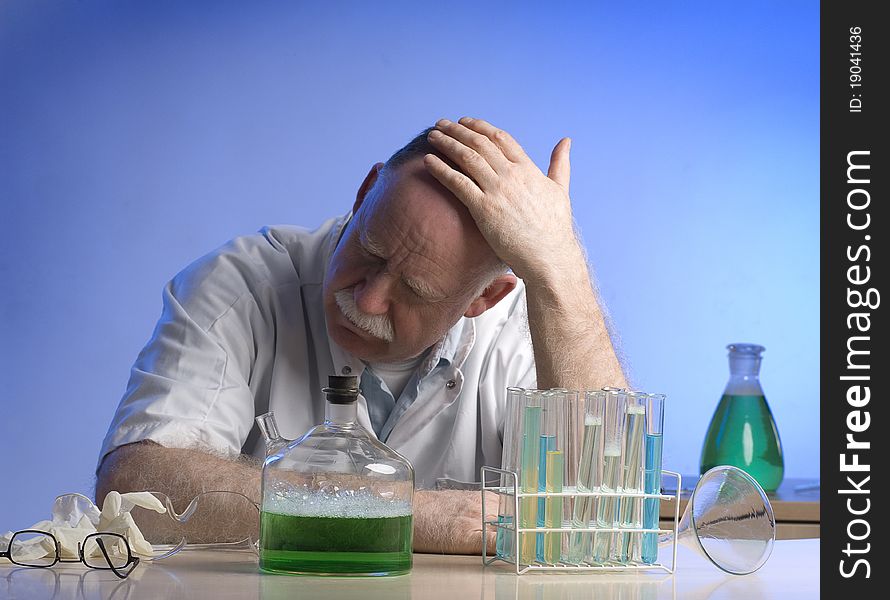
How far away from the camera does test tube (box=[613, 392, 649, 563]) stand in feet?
3.01

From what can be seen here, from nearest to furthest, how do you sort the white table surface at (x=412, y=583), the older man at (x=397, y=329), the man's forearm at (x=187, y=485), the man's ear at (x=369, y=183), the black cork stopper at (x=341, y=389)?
the white table surface at (x=412, y=583) < the black cork stopper at (x=341, y=389) < the man's forearm at (x=187, y=485) < the older man at (x=397, y=329) < the man's ear at (x=369, y=183)

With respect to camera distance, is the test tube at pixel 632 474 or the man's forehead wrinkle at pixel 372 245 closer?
the test tube at pixel 632 474

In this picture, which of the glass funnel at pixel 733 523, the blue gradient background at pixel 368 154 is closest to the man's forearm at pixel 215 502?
the glass funnel at pixel 733 523

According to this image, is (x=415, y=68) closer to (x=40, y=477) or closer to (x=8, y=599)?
(x=40, y=477)

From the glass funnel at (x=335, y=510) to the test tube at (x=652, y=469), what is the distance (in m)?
0.22

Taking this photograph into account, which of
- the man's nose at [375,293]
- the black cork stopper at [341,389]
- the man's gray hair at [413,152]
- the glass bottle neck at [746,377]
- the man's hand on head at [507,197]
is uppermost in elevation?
the man's gray hair at [413,152]

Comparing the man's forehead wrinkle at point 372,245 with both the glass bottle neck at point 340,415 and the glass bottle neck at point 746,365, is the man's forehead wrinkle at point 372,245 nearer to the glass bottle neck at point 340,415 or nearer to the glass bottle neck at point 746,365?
the glass bottle neck at point 340,415

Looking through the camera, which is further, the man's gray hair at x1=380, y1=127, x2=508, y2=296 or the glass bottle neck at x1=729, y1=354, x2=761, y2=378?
the glass bottle neck at x1=729, y1=354, x2=761, y2=378

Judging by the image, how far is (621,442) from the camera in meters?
0.92

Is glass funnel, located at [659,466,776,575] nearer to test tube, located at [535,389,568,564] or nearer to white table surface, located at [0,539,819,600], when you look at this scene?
white table surface, located at [0,539,819,600]

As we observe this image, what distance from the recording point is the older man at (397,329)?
1317 millimetres

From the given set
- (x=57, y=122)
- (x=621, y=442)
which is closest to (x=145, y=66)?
(x=57, y=122)

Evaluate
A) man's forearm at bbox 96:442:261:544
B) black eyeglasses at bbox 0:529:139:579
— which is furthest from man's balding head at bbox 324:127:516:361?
black eyeglasses at bbox 0:529:139:579

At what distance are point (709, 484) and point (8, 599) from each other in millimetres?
594
